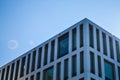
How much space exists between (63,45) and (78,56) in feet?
17.4

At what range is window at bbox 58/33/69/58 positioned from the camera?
1668 inches

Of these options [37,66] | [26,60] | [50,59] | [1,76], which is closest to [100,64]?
[50,59]

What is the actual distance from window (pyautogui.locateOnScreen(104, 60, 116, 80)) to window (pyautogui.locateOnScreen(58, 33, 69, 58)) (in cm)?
640

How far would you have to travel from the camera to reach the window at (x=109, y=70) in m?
40.2

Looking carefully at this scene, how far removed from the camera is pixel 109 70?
41000mm

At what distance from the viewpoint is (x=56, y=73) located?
41.3 m

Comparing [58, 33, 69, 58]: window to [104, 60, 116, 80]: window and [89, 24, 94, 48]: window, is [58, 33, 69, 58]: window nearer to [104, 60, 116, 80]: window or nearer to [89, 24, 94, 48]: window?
[89, 24, 94, 48]: window

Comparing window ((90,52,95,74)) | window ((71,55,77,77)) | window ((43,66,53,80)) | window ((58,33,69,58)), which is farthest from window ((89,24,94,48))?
window ((43,66,53,80))

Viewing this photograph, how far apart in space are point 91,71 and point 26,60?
653 inches

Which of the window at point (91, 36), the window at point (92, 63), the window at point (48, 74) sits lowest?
the window at point (92, 63)

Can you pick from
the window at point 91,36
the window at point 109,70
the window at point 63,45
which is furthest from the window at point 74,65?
the window at point 109,70

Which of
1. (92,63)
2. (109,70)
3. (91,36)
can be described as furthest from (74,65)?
(109,70)

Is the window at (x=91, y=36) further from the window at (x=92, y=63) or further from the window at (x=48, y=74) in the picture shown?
the window at (x=48, y=74)

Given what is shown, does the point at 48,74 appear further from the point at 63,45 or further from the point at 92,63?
the point at 92,63
